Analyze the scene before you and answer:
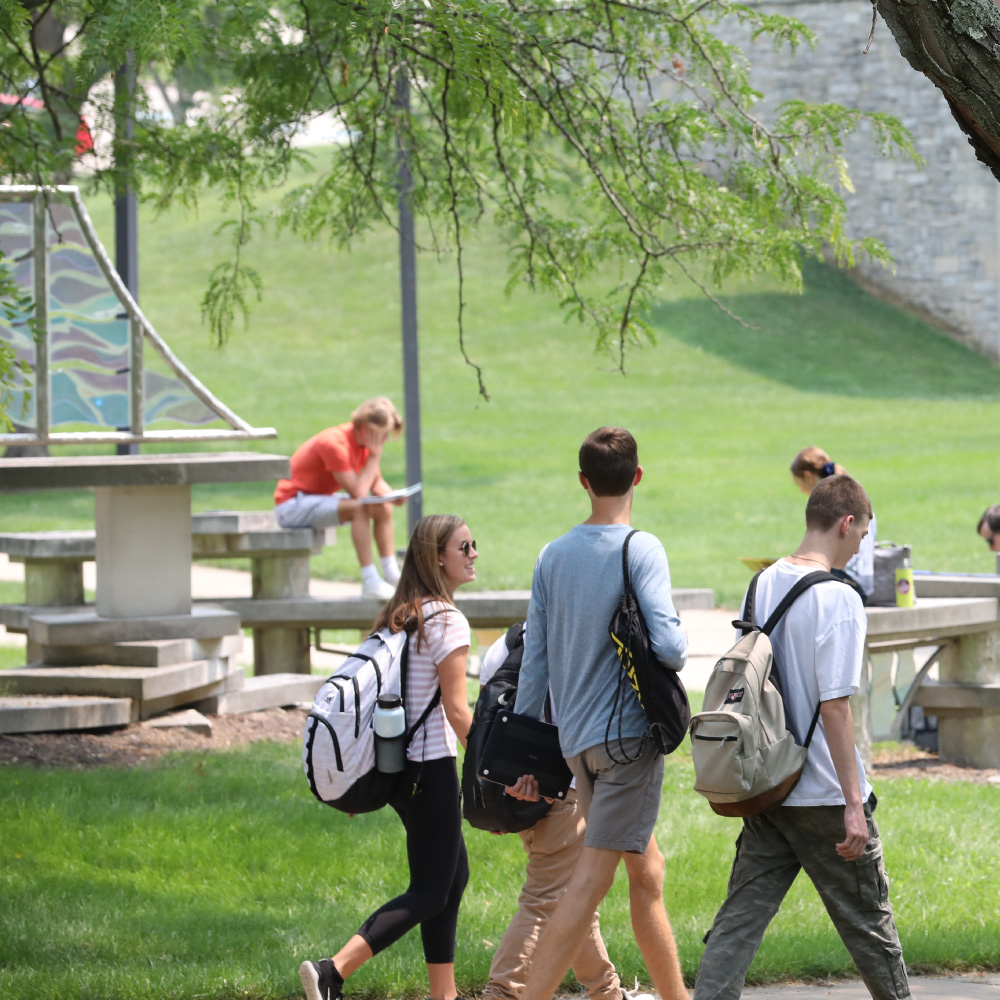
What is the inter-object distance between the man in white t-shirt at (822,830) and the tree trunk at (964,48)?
4.15 feet

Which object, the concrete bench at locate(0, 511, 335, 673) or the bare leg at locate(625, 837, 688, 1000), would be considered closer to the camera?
the bare leg at locate(625, 837, 688, 1000)

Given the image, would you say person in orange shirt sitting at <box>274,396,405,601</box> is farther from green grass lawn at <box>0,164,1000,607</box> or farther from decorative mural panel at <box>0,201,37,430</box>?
green grass lawn at <box>0,164,1000,607</box>

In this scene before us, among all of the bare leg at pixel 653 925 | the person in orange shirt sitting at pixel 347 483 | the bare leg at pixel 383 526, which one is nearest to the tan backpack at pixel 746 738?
the bare leg at pixel 653 925

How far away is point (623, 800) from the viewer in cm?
407

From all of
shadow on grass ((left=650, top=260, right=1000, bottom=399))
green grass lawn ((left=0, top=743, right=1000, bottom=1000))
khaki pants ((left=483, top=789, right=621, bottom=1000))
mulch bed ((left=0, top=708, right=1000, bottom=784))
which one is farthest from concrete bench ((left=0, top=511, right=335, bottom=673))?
shadow on grass ((left=650, top=260, right=1000, bottom=399))

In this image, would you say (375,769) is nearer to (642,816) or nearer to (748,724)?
(642,816)

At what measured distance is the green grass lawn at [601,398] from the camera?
66.3ft

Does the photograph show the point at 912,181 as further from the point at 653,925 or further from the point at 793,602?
the point at 653,925

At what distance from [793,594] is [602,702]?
2.06 ft

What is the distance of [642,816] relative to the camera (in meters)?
4.08

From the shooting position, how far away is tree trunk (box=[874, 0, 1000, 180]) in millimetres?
3324

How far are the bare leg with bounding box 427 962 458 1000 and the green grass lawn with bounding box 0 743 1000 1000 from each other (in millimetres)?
372

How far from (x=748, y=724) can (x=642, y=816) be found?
1.73 feet

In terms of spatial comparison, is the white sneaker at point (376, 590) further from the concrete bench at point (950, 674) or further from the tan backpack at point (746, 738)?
the tan backpack at point (746, 738)
